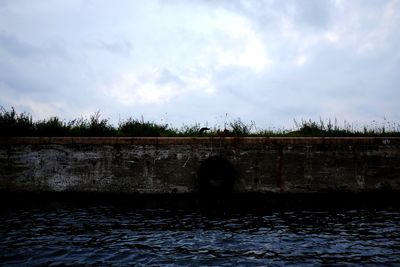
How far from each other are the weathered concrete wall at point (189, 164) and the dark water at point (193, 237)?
124 cm

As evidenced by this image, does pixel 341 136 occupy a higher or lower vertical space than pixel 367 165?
higher

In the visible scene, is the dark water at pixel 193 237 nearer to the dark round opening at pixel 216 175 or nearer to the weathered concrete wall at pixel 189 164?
the weathered concrete wall at pixel 189 164

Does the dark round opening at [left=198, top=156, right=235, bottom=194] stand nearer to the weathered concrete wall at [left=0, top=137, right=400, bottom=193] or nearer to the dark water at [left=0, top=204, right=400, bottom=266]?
the weathered concrete wall at [left=0, top=137, right=400, bottom=193]

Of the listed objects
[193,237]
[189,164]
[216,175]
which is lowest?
[193,237]

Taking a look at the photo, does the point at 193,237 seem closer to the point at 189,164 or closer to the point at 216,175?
the point at 216,175

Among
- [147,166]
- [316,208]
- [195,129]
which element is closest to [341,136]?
[316,208]

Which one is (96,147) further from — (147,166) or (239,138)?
(239,138)

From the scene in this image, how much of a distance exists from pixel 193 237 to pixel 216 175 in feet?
10.2

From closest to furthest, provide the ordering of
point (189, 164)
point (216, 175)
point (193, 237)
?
1. point (193, 237)
2. point (216, 175)
3. point (189, 164)

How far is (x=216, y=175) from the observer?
9211 millimetres

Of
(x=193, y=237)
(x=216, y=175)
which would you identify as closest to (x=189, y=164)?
(x=216, y=175)

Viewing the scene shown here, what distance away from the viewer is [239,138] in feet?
31.0

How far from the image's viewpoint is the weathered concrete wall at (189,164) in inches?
368

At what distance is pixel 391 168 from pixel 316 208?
101 inches
